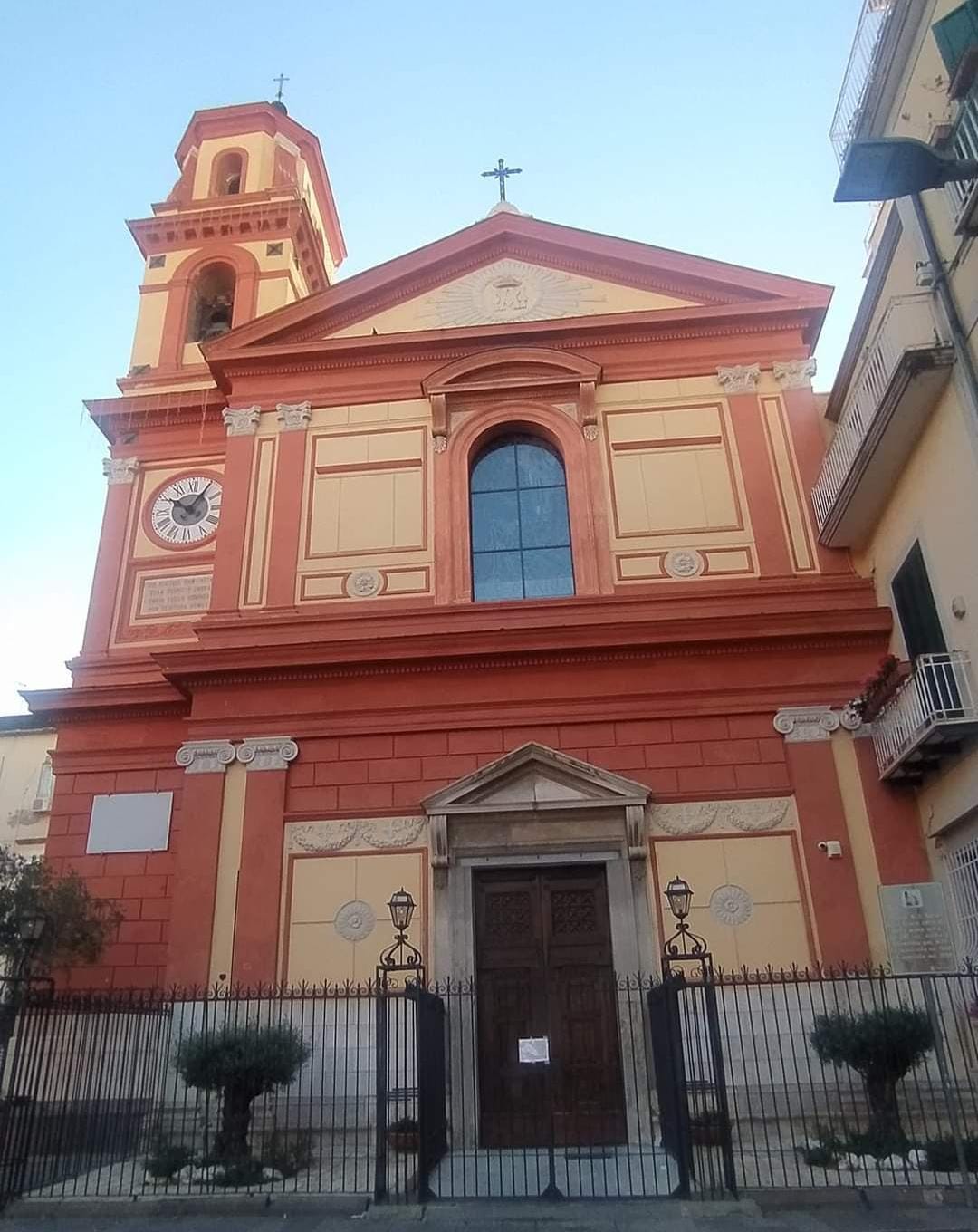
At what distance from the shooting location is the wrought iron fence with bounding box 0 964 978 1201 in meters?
8.80

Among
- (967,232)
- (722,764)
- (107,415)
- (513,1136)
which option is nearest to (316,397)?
(107,415)

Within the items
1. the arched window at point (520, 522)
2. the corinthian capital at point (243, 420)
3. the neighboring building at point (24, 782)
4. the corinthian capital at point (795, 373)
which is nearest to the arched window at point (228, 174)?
the corinthian capital at point (243, 420)

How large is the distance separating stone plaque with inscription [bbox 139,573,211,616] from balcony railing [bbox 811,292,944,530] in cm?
924

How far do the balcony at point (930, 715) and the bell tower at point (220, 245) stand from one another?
12.8m

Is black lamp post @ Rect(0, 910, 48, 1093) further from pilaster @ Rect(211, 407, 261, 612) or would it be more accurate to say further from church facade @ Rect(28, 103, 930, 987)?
pilaster @ Rect(211, 407, 261, 612)

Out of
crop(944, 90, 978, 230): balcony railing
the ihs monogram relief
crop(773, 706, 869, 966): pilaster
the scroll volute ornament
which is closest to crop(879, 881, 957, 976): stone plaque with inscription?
crop(773, 706, 869, 966): pilaster

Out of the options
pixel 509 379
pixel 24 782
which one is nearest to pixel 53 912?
pixel 509 379

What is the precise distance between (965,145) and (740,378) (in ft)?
19.0

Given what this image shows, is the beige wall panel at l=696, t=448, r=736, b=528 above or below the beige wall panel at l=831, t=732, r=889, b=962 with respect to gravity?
above

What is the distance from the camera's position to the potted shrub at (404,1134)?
965 centimetres

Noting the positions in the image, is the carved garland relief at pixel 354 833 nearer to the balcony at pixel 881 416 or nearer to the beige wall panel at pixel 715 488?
the beige wall panel at pixel 715 488

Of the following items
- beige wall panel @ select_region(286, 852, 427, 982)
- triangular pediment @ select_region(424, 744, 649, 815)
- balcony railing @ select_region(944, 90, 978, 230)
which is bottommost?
beige wall panel @ select_region(286, 852, 427, 982)

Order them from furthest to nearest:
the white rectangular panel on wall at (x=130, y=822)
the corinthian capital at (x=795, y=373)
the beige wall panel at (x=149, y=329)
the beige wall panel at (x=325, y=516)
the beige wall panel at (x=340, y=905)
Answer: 1. the beige wall panel at (x=149, y=329)
2. the corinthian capital at (x=795, y=373)
3. the beige wall panel at (x=325, y=516)
4. the white rectangular panel on wall at (x=130, y=822)
5. the beige wall panel at (x=340, y=905)

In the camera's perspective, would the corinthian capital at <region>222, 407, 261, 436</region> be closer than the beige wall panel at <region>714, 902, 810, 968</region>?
No
